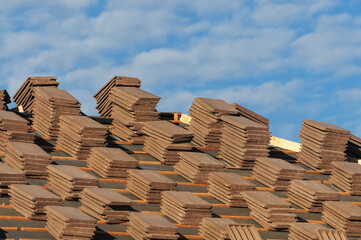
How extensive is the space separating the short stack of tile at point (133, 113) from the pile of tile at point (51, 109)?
7.76 feet

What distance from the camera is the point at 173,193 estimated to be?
31188mm

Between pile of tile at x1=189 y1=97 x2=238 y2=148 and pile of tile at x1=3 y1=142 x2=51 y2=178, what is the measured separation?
31.0 ft

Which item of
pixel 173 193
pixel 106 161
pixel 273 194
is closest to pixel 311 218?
pixel 273 194

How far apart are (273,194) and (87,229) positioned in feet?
32.1

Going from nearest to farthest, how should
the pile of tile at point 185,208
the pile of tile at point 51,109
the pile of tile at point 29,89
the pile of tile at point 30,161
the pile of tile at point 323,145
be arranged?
the pile of tile at point 185,208 < the pile of tile at point 30,161 < the pile of tile at point 51,109 < the pile of tile at point 323,145 < the pile of tile at point 29,89

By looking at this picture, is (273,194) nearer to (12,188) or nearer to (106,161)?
(106,161)

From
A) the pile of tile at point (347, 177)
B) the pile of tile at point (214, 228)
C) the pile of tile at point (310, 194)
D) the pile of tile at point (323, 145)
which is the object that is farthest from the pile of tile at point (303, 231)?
the pile of tile at point (323, 145)

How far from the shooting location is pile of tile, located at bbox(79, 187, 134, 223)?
1148 inches

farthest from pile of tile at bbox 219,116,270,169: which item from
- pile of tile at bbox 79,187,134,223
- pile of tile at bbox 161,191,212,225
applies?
pile of tile at bbox 79,187,134,223

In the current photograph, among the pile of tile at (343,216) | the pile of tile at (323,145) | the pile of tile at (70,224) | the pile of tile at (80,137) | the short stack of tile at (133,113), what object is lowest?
the pile of tile at (70,224)

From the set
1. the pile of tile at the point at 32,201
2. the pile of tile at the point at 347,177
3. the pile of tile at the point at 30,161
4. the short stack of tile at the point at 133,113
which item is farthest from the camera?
the short stack of tile at the point at 133,113

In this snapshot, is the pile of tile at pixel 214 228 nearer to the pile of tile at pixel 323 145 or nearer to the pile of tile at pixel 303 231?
the pile of tile at pixel 303 231

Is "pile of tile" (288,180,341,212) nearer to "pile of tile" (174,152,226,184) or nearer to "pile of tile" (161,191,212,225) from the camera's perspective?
"pile of tile" (174,152,226,184)

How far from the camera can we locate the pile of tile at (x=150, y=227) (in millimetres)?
27750
